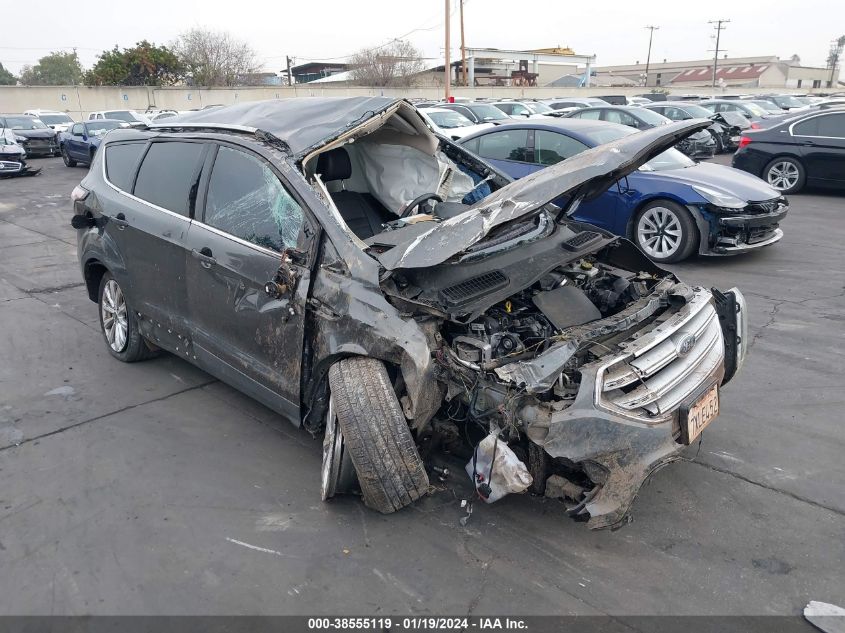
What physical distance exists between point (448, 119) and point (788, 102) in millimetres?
17734

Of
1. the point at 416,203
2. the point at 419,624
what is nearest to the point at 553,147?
the point at 416,203

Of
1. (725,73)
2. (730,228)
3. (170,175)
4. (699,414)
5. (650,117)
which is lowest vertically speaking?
(730,228)

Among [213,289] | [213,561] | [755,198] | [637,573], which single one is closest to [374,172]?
[213,289]

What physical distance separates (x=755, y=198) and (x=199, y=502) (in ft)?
22.0

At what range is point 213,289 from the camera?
3855 mm

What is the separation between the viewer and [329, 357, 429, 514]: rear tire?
299 cm

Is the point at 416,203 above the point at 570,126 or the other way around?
the other way around

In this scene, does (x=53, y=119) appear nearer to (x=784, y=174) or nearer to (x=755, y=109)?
(x=784, y=174)

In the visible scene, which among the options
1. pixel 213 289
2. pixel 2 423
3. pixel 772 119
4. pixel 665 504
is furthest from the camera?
pixel 772 119

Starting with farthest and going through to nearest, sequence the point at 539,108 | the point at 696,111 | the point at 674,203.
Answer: the point at 539,108 → the point at 696,111 → the point at 674,203

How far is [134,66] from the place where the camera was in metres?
39.1

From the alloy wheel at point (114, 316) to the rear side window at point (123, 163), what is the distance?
77 centimetres

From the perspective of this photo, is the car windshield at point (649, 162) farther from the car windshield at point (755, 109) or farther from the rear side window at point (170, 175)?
the car windshield at point (755, 109)

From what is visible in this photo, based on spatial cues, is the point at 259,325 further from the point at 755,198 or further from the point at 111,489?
the point at 755,198
